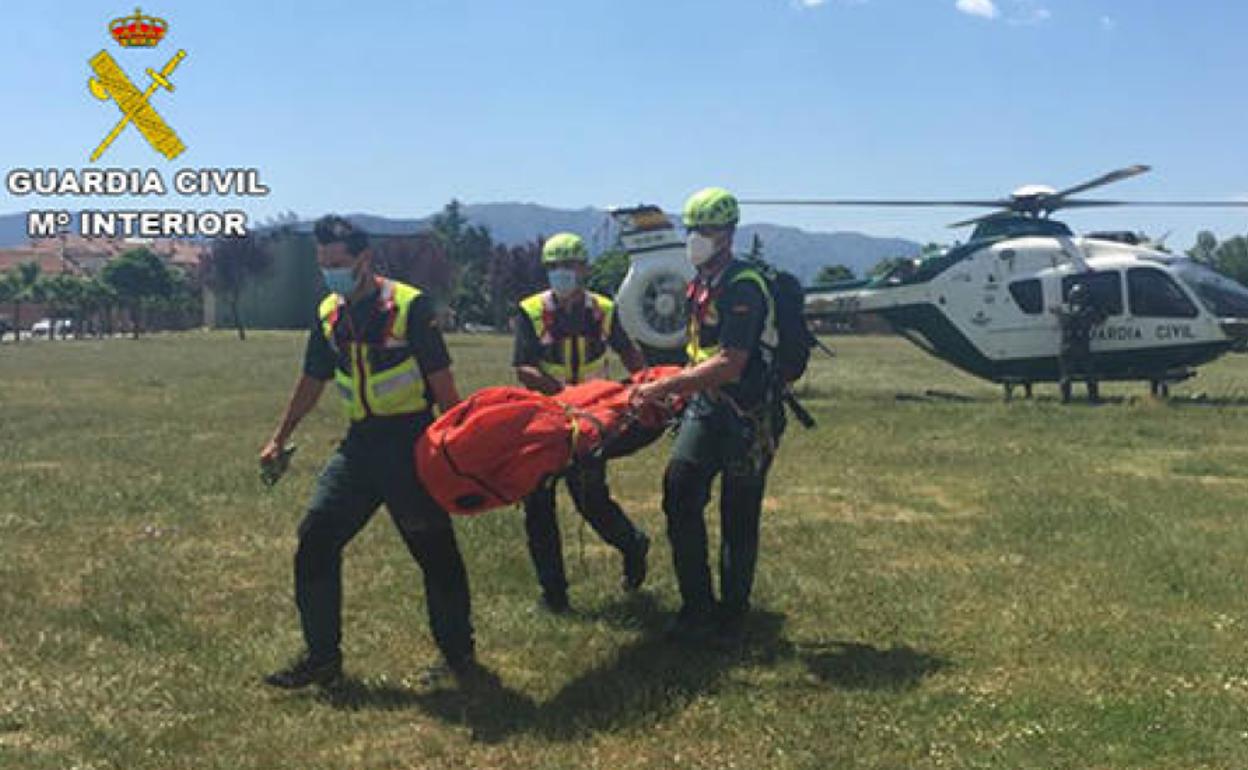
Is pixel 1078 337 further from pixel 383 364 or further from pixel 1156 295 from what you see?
pixel 383 364

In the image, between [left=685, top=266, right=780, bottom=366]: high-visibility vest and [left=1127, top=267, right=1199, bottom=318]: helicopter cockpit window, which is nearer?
[left=685, top=266, right=780, bottom=366]: high-visibility vest

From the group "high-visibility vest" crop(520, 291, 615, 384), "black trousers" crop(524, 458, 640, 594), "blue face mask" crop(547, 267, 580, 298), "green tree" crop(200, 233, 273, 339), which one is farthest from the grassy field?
"green tree" crop(200, 233, 273, 339)

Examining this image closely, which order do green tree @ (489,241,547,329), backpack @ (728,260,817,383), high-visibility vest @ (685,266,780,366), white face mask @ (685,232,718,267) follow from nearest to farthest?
high-visibility vest @ (685,266,780,366) < white face mask @ (685,232,718,267) < backpack @ (728,260,817,383) < green tree @ (489,241,547,329)

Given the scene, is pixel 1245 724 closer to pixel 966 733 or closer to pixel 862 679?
pixel 966 733

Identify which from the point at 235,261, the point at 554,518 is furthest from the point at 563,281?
the point at 235,261

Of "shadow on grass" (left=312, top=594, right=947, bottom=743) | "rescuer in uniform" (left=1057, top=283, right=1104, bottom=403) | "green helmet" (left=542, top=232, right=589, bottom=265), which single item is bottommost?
"shadow on grass" (left=312, top=594, right=947, bottom=743)

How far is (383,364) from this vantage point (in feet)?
19.6

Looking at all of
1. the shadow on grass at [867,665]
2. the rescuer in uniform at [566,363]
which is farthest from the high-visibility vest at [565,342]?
the shadow on grass at [867,665]

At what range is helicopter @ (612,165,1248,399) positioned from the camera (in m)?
21.3

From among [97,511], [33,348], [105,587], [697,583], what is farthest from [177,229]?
[697,583]

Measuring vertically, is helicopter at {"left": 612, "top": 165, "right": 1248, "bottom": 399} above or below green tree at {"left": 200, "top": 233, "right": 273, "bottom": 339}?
below

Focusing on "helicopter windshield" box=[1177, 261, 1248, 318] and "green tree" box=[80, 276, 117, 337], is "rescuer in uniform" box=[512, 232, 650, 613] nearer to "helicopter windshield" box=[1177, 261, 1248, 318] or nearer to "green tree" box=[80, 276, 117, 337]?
"helicopter windshield" box=[1177, 261, 1248, 318]

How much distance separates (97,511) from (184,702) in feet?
20.7

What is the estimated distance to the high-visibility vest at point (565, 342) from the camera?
7.90m
